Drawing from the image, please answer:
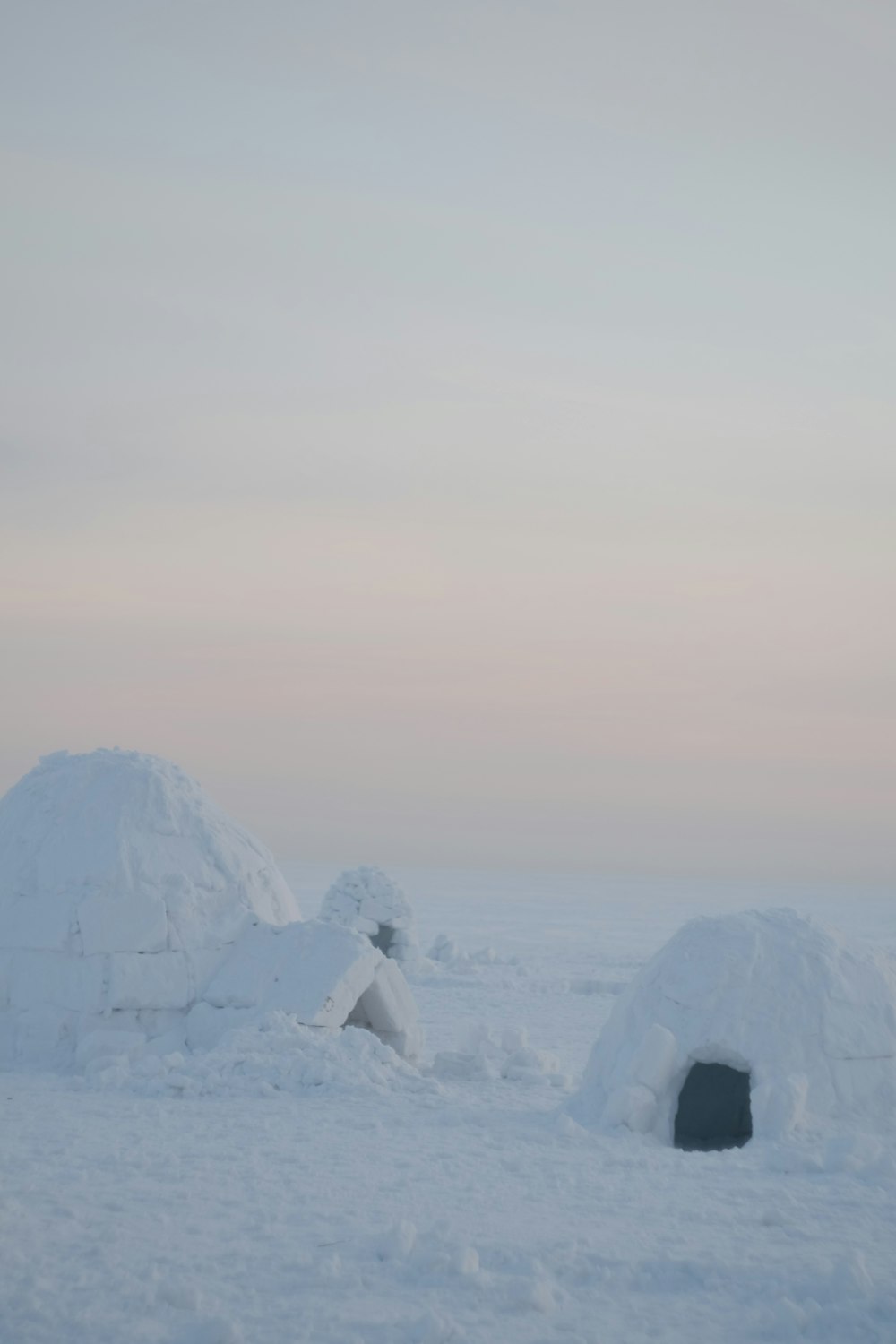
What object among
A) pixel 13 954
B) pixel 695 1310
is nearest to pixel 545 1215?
pixel 695 1310

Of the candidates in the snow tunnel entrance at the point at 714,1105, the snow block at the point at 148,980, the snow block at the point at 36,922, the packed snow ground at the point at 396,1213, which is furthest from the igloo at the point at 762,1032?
the snow block at the point at 36,922

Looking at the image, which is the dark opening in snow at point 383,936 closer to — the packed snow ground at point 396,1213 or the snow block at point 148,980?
the packed snow ground at point 396,1213

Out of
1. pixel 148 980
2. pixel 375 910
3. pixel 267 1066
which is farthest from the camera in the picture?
pixel 375 910

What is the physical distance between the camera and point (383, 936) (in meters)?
25.7

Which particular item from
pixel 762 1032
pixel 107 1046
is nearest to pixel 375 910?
pixel 107 1046

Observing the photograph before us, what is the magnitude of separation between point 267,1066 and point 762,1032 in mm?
4531

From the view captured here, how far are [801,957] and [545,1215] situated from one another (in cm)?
399

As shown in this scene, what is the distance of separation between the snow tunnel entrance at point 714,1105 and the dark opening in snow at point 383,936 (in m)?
13.9

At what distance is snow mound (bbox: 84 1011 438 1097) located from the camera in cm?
1159

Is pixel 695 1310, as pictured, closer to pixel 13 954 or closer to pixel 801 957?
pixel 801 957

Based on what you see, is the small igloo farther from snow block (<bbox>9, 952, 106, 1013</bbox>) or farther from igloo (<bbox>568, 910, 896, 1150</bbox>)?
igloo (<bbox>568, 910, 896, 1150</bbox>)

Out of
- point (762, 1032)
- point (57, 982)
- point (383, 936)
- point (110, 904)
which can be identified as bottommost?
point (383, 936)

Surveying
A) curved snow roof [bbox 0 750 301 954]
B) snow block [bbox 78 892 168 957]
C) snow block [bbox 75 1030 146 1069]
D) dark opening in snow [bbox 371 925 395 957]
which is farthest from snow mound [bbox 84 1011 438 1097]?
dark opening in snow [bbox 371 925 395 957]

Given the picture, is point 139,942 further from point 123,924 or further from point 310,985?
point 310,985
